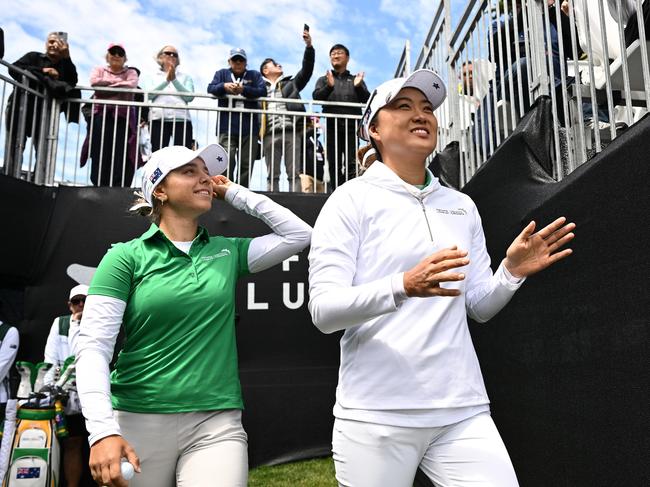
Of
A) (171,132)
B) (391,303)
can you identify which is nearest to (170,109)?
(171,132)

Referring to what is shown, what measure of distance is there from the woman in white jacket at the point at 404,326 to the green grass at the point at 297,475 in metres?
3.84

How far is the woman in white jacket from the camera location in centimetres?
165

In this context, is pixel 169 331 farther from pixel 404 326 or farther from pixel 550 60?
pixel 550 60

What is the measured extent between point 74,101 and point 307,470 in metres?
5.23

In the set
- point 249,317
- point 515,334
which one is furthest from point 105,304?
point 249,317

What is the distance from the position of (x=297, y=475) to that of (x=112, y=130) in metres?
4.72

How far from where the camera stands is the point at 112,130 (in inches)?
275

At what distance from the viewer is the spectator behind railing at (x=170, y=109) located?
23.2ft

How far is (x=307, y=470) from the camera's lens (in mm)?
5672

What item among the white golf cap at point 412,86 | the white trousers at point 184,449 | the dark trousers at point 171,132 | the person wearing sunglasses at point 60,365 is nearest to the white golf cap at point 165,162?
the white golf cap at point 412,86

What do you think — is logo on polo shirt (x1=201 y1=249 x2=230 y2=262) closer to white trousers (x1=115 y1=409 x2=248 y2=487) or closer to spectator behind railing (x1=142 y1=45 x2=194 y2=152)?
white trousers (x1=115 y1=409 x2=248 y2=487)

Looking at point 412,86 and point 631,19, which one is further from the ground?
point 631,19

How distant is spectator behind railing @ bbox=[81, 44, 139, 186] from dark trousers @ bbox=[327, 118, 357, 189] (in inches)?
101

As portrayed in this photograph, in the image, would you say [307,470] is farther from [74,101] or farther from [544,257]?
[74,101]
